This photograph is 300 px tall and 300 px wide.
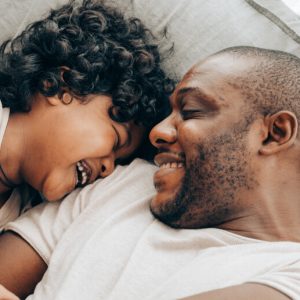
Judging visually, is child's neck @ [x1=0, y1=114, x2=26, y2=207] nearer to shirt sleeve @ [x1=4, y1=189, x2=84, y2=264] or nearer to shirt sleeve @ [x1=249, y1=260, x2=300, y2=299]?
shirt sleeve @ [x1=4, y1=189, x2=84, y2=264]

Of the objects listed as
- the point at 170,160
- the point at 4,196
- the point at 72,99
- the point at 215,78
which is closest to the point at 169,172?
the point at 170,160

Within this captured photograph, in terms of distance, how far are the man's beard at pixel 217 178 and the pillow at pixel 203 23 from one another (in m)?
0.44

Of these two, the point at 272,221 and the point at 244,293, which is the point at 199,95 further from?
the point at 244,293

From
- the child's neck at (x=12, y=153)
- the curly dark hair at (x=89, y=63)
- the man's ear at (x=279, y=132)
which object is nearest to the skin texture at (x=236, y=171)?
the man's ear at (x=279, y=132)

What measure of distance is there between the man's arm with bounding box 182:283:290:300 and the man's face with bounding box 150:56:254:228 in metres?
0.31

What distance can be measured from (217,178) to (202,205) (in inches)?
3.2

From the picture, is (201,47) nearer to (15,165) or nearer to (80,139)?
(80,139)

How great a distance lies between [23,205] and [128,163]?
36 cm

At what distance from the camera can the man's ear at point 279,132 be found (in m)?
1.28

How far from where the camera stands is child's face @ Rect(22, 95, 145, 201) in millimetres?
1445

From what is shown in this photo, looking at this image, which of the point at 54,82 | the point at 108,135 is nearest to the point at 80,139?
the point at 108,135

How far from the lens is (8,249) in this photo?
137 centimetres

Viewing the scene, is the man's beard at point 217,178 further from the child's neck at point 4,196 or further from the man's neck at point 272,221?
the child's neck at point 4,196

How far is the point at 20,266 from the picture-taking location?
1.36 metres
